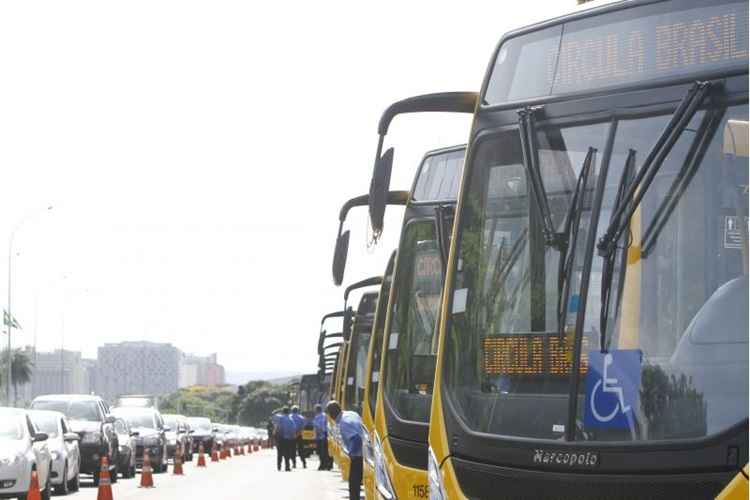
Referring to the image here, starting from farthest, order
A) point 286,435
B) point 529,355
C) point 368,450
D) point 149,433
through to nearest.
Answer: point 286,435 → point 149,433 → point 368,450 → point 529,355

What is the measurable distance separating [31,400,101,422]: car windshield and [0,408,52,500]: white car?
322 inches

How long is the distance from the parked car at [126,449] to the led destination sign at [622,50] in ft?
90.6

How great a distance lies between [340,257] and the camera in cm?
1183

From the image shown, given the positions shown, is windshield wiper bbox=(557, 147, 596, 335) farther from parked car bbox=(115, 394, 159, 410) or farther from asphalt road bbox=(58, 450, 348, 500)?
parked car bbox=(115, 394, 159, 410)

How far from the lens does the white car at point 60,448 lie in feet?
85.5

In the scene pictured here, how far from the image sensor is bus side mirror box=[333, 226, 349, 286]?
1154 centimetres

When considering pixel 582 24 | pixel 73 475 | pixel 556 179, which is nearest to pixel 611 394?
pixel 556 179

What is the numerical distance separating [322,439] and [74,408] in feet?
33.3

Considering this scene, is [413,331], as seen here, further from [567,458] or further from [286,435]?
[286,435]

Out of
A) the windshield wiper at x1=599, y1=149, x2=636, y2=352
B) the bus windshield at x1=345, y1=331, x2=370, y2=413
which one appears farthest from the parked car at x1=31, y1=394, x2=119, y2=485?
the windshield wiper at x1=599, y1=149, x2=636, y2=352

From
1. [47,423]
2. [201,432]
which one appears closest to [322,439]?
[47,423]

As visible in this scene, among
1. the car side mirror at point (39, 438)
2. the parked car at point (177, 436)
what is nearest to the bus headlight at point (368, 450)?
the car side mirror at point (39, 438)

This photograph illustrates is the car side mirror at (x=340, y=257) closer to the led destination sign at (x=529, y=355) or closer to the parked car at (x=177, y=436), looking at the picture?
the led destination sign at (x=529, y=355)

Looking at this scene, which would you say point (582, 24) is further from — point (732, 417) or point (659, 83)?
point (732, 417)
